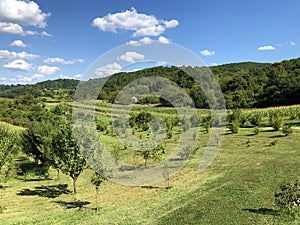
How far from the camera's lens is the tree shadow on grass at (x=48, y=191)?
27413mm

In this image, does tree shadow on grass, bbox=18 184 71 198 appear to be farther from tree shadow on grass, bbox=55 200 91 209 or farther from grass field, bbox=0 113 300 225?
tree shadow on grass, bbox=55 200 91 209

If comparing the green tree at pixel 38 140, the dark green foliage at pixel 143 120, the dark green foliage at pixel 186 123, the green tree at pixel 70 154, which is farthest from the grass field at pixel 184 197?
the dark green foliage at pixel 143 120

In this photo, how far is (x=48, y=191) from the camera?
94.5ft

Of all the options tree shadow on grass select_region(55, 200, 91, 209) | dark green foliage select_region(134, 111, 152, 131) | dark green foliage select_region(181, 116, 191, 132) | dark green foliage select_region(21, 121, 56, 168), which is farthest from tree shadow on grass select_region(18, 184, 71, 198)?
dark green foliage select_region(134, 111, 152, 131)

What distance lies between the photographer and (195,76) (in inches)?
1022

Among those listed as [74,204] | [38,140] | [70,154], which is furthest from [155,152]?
[38,140]

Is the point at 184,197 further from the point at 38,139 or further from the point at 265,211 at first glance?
the point at 38,139

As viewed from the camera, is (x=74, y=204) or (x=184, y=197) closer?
(x=184, y=197)

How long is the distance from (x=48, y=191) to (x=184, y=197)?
46.7 feet

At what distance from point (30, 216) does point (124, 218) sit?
6.88m

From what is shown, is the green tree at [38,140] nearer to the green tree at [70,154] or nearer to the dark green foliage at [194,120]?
the green tree at [70,154]

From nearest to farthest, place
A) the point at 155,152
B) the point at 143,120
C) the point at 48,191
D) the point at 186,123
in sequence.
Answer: the point at 48,191 → the point at 155,152 → the point at 186,123 → the point at 143,120

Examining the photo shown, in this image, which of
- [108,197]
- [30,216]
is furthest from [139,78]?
[30,216]

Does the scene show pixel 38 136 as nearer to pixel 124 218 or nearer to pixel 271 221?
pixel 124 218
